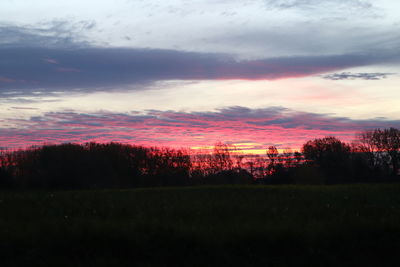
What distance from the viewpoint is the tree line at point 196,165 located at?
4356 cm

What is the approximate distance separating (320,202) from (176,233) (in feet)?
25.9

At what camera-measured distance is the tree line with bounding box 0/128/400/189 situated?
43562 millimetres

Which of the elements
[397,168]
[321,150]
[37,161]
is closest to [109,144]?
[37,161]

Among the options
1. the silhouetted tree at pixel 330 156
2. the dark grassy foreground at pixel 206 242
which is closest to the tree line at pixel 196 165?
the silhouetted tree at pixel 330 156

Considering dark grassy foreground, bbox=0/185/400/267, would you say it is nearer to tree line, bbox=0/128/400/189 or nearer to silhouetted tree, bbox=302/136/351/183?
tree line, bbox=0/128/400/189

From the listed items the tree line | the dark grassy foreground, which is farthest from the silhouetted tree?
the dark grassy foreground

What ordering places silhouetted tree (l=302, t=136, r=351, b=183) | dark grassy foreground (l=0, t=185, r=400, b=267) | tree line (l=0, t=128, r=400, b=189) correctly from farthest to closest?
silhouetted tree (l=302, t=136, r=351, b=183) → tree line (l=0, t=128, r=400, b=189) → dark grassy foreground (l=0, t=185, r=400, b=267)

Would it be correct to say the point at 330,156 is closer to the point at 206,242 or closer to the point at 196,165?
the point at 196,165

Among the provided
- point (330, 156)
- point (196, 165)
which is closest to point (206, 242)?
point (330, 156)

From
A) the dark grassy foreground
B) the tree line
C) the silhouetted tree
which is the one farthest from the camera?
the silhouetted tree

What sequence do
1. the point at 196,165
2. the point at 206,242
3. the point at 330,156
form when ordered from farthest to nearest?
1. the point at 196,165
2. the point at 330,156
3. the point at 206,242

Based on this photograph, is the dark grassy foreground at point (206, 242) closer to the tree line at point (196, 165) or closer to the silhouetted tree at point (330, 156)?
the tree line at point (196, 165)

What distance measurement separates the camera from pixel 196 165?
76438mm

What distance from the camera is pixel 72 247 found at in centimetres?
792
